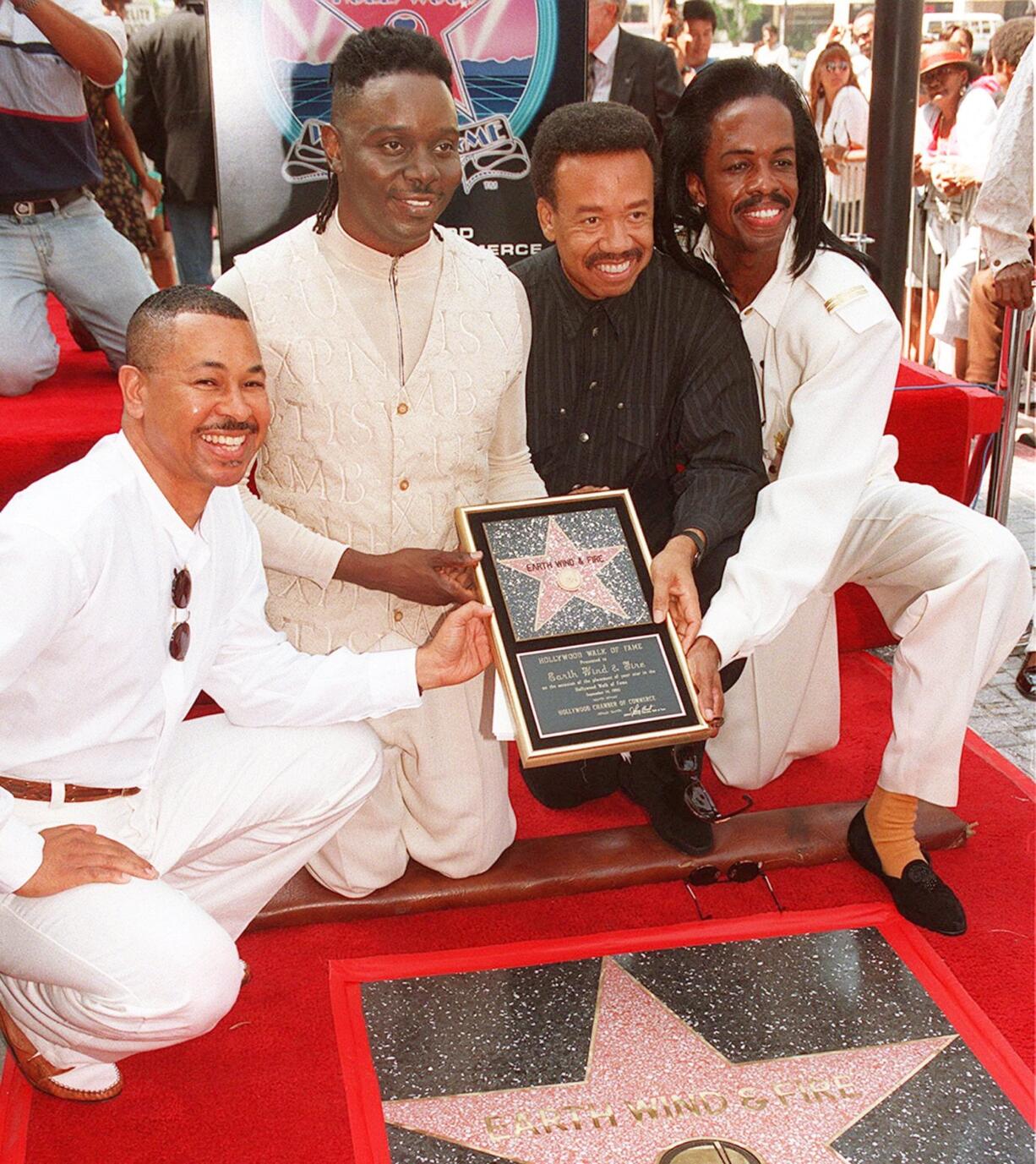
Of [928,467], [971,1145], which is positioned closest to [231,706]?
[971,1145]

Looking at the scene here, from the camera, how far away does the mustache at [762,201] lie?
287 cm

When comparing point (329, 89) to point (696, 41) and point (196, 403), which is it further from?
point (696, 41)

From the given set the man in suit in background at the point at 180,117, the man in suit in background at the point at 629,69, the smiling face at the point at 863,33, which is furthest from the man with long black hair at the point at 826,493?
Result: the smiling face at the point at 863,33

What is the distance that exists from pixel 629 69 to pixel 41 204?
8.93 ft

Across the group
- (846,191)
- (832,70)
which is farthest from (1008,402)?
(832,70)

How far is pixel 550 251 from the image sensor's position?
2.97 m

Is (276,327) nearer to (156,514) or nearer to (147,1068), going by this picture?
(156,514)

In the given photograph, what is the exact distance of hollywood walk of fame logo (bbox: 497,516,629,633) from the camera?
8.58 ft

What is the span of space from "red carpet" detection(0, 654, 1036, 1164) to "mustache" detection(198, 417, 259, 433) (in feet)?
3.73

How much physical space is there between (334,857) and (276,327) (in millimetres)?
1145

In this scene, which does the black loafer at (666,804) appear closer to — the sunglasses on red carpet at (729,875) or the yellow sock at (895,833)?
the sunglasses on red carpet at (729,875)

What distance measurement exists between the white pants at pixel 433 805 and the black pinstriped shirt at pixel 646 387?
1.97ft

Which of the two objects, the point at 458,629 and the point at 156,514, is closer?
the point at 156,514

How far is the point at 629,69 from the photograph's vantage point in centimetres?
557
